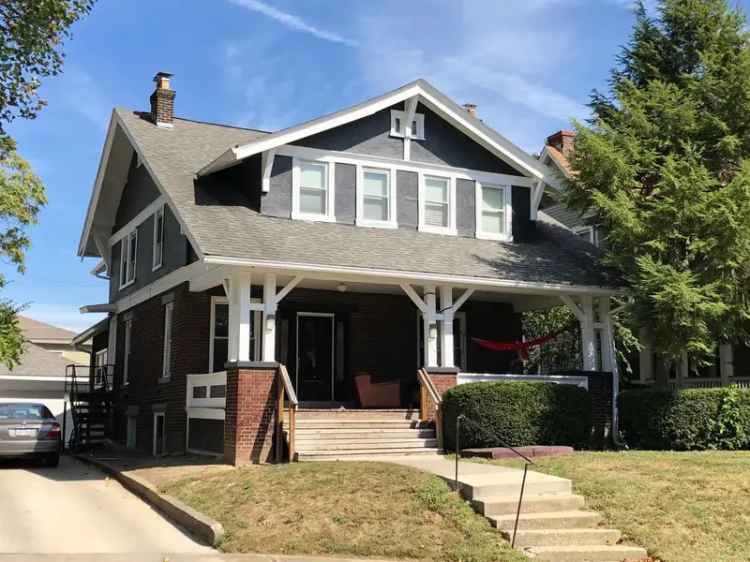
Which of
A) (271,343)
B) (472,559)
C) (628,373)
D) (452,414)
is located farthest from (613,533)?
(628,373)

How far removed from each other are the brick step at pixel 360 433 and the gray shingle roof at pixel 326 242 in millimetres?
3067

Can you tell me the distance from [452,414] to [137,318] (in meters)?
10.3

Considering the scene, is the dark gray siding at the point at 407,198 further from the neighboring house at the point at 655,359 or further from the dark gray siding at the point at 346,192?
the neighboring house at the point at 655,359

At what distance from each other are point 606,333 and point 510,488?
9157 millimetres

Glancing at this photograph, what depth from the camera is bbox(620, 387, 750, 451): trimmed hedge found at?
1608 cm

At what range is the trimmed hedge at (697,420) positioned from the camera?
16.1 m

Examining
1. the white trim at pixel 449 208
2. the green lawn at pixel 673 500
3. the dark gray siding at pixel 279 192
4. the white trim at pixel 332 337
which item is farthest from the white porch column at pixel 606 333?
the dark gray siding at pixel 279 192

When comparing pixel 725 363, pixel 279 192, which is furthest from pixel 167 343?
pixel 725 363

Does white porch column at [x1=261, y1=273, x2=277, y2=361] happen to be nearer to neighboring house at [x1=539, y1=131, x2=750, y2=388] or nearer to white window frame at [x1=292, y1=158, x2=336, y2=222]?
white window frame at [x1=292, y1=158, x2=336, y2=222]

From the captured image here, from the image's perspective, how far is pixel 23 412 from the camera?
1823 centimetres

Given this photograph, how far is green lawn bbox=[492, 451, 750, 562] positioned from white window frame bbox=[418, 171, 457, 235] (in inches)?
279

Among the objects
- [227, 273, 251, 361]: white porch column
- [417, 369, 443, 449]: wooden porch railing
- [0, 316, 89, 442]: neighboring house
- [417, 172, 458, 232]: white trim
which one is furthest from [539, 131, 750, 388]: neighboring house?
[0, 316, 89, 442]: neighboring house

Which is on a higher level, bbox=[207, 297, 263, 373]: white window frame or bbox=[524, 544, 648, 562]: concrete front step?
bbox=[207, 297, 263, 373]: white window frame

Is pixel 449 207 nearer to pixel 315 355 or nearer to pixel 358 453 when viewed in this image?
pixel 315 355
